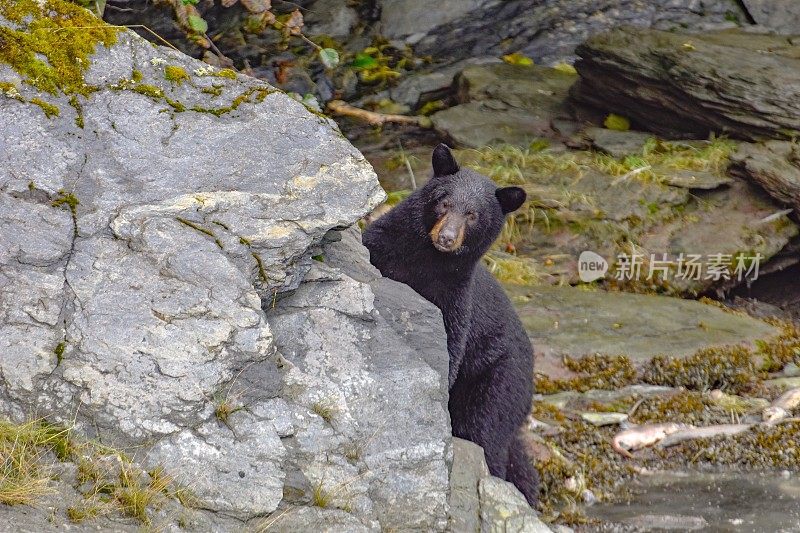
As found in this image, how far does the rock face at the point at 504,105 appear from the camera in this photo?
12.5 metres

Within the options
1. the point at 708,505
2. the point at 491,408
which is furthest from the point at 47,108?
the point at 708,505

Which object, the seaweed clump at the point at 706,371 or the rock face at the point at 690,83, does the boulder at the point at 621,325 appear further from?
the rock face at the point at 690,83

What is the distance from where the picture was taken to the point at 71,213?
4152 mm

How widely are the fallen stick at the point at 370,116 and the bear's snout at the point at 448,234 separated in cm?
677

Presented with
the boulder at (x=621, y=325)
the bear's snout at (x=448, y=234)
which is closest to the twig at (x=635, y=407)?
the boulder at (x=621, y=325)

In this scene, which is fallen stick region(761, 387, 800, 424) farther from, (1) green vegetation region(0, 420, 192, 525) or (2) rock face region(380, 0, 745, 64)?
(2) rock face region(380, 0, 745, 64)

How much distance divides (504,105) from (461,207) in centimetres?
728

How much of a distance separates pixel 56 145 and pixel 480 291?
111 inches

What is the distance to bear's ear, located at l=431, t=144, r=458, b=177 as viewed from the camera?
621cm

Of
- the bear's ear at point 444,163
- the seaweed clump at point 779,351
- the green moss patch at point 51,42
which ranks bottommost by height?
the seaweed clump at point 779,351

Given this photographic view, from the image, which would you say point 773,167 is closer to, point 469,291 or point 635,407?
point 635,407

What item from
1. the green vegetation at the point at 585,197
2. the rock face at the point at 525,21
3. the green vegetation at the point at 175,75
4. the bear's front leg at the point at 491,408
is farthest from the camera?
the rock face at the point at 525,21

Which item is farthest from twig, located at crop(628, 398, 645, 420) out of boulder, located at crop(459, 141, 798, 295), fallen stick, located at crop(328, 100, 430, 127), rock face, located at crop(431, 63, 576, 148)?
fallen stick, located at crop(328, 100, 430, 127)

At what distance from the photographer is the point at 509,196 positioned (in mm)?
6273
